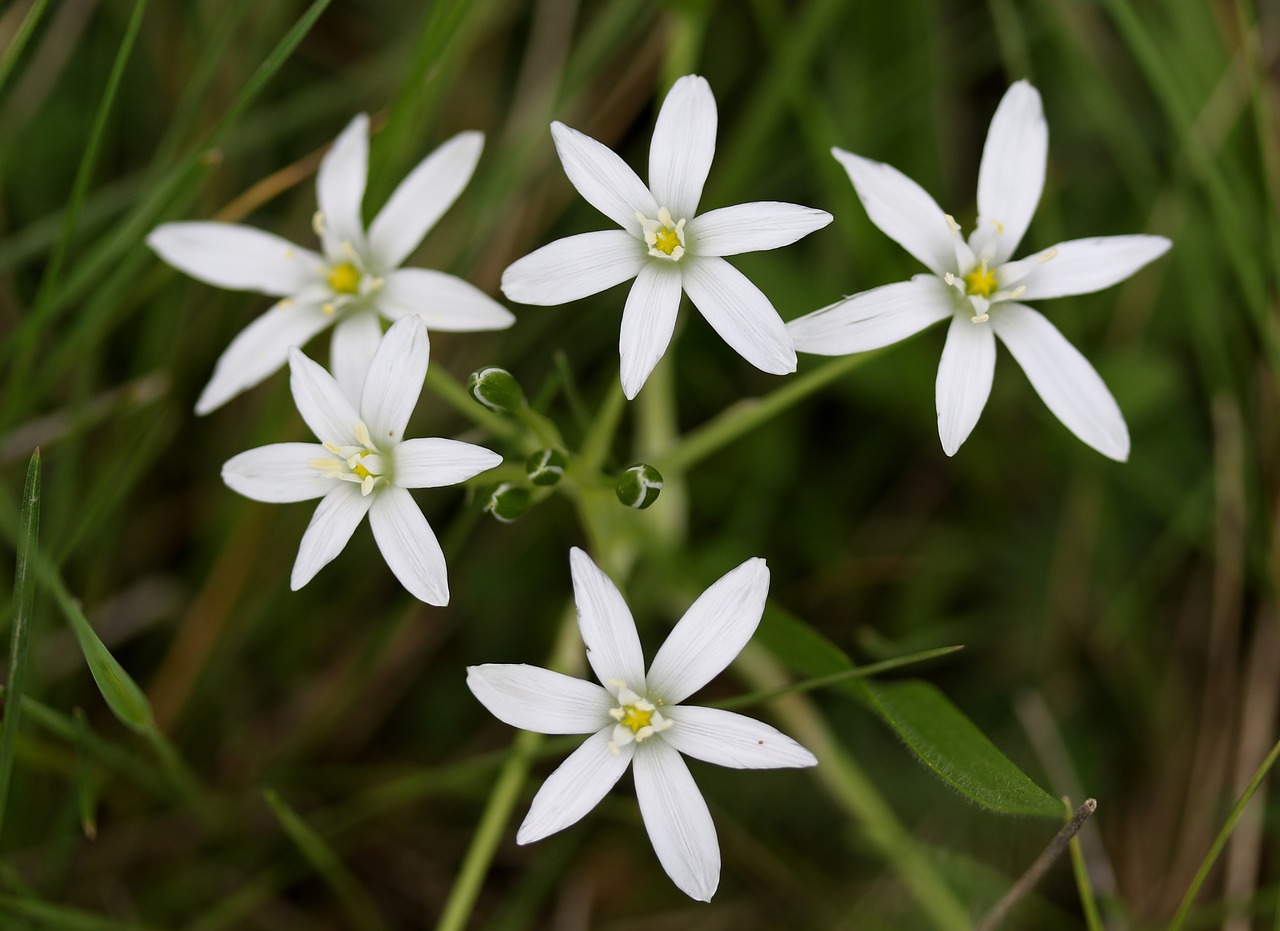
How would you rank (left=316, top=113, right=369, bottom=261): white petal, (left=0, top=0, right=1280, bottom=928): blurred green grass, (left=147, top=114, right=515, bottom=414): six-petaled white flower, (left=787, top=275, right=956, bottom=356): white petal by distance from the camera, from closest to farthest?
(left=787, top=275, right=956, bottom=356): white petal, (left=147, top=114, right=515, bottom=414): six-petaled white flower, (left=316, top=113, right=369, bottom=261): white petal, (left=0, top=0, right=1280, bottom=928): blurred green grass

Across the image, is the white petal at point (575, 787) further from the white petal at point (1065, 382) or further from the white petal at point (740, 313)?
the white petal at point (1065, 382)

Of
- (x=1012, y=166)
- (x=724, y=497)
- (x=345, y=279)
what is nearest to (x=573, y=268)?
(x=345, y=279)

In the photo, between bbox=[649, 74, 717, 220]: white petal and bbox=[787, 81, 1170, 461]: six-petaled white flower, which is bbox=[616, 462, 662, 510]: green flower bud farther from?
bbox=[649, 74, 717, 220]: white petal

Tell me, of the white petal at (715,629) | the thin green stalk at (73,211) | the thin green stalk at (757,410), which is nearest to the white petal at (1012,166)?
the thin green stalk at (757,410)

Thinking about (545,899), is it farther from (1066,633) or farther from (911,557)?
(1066,633)

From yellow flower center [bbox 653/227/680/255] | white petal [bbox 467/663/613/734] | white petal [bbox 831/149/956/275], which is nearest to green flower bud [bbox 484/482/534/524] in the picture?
white petal [bbox 467/663/613/734]
